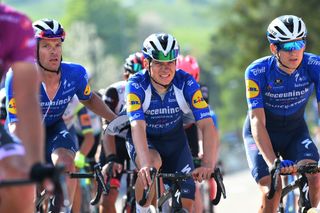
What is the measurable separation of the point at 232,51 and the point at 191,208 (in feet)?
323

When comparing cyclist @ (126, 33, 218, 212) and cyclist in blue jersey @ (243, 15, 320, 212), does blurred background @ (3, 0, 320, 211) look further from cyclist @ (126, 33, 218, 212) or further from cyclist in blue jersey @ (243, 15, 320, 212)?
cyclist @ (126, 33, 218, 212)

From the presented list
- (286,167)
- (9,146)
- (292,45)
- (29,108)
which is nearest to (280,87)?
(292,45)

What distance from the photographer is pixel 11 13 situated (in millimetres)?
6762

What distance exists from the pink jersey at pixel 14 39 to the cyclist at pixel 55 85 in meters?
3.31

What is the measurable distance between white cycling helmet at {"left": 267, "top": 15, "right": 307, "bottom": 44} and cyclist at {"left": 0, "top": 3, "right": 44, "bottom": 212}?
12.5 ft

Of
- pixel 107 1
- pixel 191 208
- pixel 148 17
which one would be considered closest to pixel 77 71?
pixel 191 208

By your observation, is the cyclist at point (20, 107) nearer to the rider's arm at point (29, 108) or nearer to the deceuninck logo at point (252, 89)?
the rider's arm at point (29, 108)

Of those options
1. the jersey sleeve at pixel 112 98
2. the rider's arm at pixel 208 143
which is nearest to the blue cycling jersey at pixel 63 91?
the rider's arm at pixel 208 143

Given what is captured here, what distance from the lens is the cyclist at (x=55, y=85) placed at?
1014 centimetres

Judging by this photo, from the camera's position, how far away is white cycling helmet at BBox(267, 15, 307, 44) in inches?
393

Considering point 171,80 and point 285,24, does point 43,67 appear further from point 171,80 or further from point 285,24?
point 285,24

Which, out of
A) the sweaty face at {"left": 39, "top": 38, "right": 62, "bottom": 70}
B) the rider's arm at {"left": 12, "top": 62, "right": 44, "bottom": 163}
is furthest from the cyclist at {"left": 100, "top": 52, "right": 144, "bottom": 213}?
the rider's arm at {"left": 12, "top": 62, "right": 44, "bottom": 163}

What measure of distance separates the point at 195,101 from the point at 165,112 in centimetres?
35

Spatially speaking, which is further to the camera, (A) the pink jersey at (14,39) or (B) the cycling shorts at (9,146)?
(B) the cycling shorts at (9,146)
